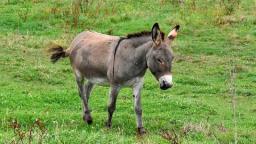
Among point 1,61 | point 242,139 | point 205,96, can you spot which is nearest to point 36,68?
point 1,61

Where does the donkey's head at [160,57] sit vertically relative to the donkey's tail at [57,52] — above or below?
above

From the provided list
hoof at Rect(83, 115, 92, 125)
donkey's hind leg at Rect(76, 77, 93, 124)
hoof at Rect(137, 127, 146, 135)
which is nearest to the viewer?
hoof at Rect(137, 127, 146, 135)

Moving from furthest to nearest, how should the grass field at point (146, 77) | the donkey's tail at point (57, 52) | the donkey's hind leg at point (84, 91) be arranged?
the donkey's tail at point (57, 52) < the donkey's hind leg at point (84, 91) < the grass field at point (146, 77)

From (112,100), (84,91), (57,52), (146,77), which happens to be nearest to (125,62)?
(112,100)

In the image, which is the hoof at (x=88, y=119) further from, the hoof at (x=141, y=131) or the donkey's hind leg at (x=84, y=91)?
the hoof at (x=141, y=131)

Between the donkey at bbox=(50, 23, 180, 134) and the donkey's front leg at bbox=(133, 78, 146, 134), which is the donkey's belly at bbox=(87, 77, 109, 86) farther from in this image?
the donkey's front leg at bbox=(133, 78, 146, 134)

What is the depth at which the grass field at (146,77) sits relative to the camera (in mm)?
9914

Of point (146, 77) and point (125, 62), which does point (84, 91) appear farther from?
point (146, 77)

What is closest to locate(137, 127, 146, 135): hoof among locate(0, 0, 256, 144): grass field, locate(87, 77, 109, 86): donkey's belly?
locate(0, 0, 256, 144): grass field

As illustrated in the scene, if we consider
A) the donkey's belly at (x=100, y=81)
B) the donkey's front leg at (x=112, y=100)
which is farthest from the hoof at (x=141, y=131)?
the donkey's belly at (x=100, y=81)

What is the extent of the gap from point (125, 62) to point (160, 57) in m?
0.78

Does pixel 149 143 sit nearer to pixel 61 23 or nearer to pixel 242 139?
pixel 242 139

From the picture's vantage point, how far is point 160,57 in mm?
9617

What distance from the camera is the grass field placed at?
991 cm
